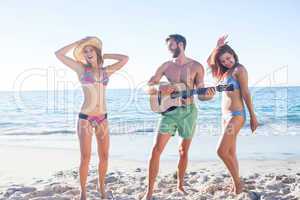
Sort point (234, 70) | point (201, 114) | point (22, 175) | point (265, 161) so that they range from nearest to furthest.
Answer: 1. point (234, 70)
2. point (22, 175)
3. point (265, 161)
4. point (201, 114)

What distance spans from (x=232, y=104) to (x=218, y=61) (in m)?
0.60

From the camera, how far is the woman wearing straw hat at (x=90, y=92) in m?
4.34

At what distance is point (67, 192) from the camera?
495cm

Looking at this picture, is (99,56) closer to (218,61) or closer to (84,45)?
(84,45)

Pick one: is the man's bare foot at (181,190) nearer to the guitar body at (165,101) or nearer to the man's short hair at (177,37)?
the guitar body at (165,101)

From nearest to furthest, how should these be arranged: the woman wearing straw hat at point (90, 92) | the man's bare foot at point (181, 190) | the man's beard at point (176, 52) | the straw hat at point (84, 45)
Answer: the woman wearing straw hat at point (90, 92)
the straw hat at point (84, 45)
the man's beard at point (176, 52)
the man's bare foot at point (181, 190)

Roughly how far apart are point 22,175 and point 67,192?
200 cm

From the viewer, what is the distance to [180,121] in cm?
464

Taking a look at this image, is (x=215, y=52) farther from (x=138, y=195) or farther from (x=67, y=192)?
(x=67, y=192)

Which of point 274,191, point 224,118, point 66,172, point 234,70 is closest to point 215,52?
point 234,70

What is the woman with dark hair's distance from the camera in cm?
442

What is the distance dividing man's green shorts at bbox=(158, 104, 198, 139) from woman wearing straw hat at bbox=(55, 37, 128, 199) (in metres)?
0.73

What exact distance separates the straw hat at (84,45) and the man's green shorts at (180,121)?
123cm

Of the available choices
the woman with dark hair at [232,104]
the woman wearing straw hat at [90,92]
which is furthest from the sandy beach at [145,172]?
the woman wearing straw hat at [90,92]
